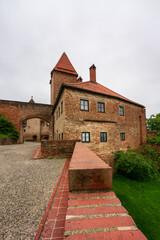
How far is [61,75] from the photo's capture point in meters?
19.8

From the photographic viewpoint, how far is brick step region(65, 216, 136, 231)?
93 cm

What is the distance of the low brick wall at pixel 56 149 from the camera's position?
658cm

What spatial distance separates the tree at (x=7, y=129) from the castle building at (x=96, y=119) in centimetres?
939

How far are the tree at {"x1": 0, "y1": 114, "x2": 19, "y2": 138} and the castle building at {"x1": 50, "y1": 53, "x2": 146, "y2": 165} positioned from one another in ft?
30.8

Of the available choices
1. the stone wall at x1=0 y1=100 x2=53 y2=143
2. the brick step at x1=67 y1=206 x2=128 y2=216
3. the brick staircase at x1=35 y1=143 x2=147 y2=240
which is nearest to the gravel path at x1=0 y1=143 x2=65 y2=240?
the brick staircase at x1=35 y1=143 x2=147 y2=240

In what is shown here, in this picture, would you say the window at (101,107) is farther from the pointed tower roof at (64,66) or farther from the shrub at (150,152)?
the pointed tower roof at (64,66)

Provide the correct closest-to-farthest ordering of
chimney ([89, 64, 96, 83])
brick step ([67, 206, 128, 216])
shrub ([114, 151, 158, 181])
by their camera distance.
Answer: brick step ([67, 206, 128, 216]) < shrub ([114, 151, 158, 181]) < chimney ([89, 64, 96, 83])

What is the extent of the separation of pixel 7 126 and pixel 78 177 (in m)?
18.3

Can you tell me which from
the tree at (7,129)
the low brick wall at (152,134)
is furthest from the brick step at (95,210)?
the tree at (7,129)

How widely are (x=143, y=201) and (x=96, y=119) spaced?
6796 mm

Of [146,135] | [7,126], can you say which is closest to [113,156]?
[146,135]

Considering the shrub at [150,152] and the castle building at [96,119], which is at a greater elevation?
the castle building at [96,119]

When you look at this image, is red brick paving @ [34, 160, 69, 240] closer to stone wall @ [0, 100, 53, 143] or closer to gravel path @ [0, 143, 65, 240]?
gravel path @ [0, 143, 65, 240]

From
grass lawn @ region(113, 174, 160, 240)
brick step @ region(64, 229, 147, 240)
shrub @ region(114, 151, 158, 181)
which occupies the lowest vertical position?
grass lawn @ region(113, 174, 160, 240)
